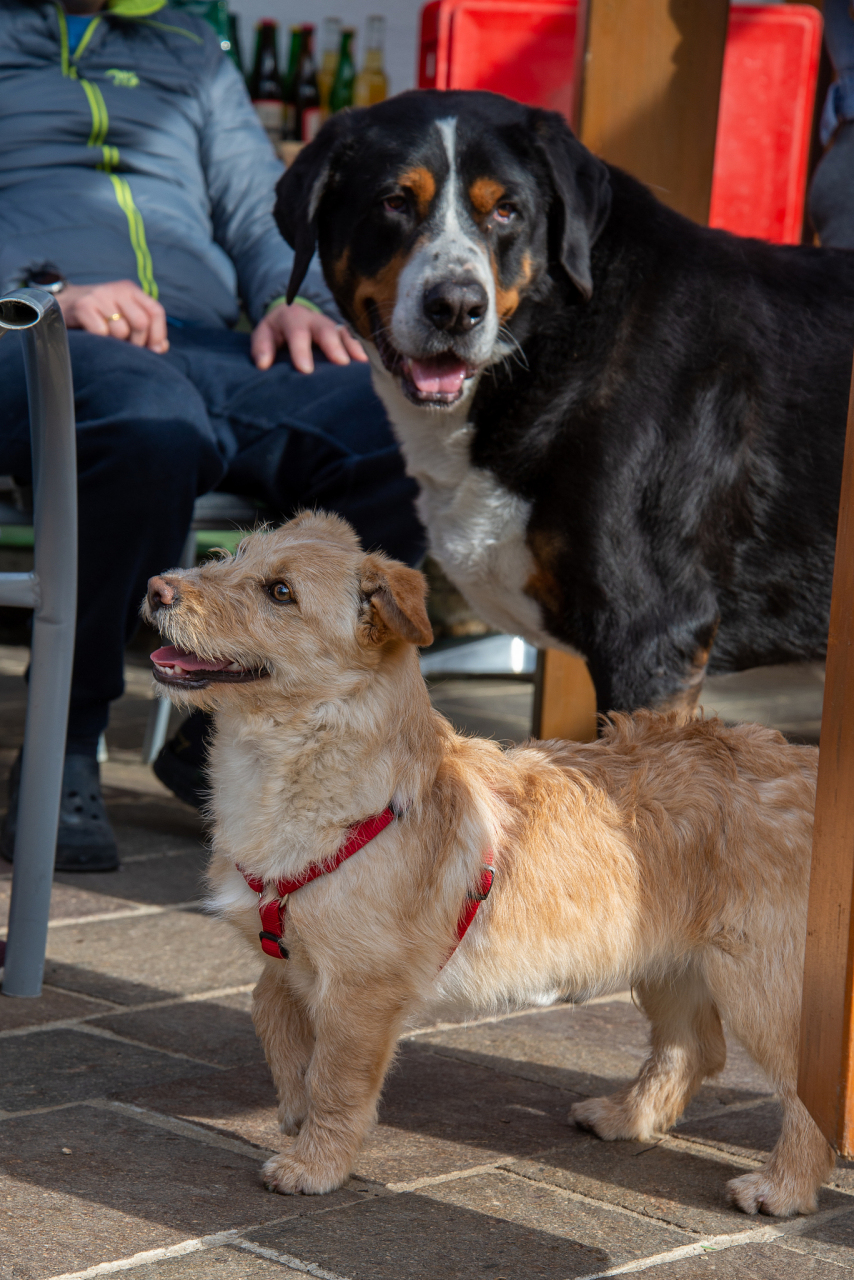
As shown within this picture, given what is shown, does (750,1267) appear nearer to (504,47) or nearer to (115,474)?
(115,474)

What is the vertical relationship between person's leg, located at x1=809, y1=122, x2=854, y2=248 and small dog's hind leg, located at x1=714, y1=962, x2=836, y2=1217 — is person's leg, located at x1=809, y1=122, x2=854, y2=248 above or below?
above

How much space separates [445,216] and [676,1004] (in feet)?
5.70

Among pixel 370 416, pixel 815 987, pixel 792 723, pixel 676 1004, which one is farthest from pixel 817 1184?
pixel 792 723

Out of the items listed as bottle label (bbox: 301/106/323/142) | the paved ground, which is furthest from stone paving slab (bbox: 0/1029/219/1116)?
bottle label (bbox: 301/106/323/142)

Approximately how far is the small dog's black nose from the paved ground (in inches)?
31.3

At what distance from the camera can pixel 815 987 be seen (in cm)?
146

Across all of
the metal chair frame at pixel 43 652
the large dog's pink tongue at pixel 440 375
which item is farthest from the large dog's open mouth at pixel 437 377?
the metal chair frame at pixel 43 652

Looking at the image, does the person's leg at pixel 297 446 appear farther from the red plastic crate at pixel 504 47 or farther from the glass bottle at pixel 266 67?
the glass bottle at pixel 266 67

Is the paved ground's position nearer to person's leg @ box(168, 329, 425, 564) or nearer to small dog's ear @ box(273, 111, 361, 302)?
person's leg @ box(168, 329, 425, 564)

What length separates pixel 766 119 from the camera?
16.2 ft

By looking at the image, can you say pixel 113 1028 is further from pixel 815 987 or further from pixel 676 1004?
pixel 815 987

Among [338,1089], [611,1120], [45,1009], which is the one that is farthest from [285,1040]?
[45,1009]

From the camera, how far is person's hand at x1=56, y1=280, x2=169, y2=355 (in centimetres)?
324

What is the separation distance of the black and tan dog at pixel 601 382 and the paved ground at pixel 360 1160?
87 centimetres
